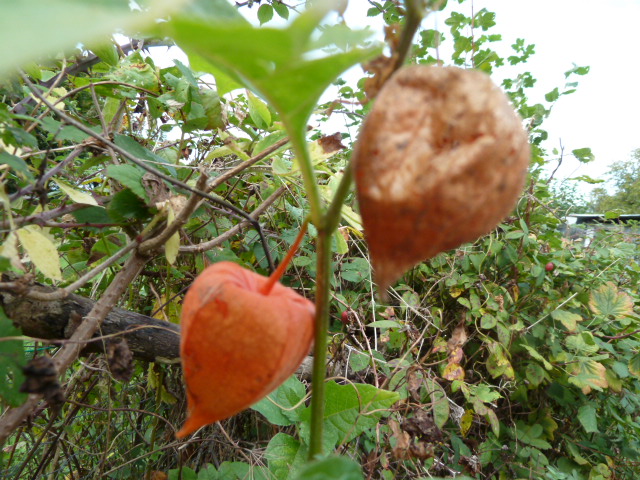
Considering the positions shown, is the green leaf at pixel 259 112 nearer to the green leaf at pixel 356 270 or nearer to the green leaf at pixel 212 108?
the green leaf at pixel 212 108

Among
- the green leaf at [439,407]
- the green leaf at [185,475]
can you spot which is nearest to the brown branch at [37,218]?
the green leaf at [185,475]

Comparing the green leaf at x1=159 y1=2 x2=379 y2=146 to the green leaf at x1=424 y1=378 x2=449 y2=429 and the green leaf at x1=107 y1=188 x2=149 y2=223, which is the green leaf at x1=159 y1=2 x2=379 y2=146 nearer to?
the green leaf at x1=107 y1=188 x2=149 y2=223

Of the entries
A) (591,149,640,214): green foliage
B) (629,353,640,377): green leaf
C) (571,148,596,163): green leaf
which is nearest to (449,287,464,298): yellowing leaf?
(629,353,640,377): green leaf

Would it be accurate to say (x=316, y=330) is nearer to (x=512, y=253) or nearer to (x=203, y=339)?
(x=203, y=339)

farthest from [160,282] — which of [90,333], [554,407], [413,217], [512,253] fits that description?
[554,407]

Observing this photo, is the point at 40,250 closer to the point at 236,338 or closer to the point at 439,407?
the point at 236,338
